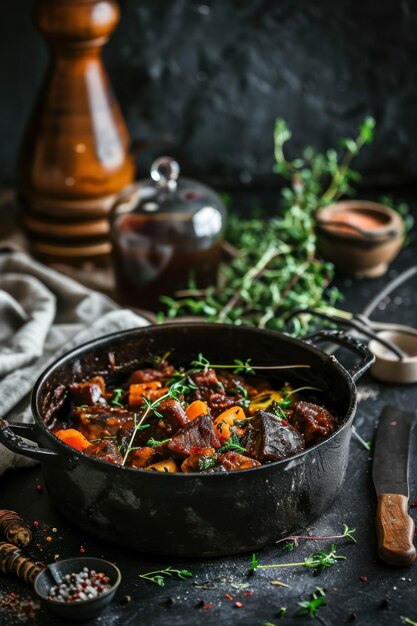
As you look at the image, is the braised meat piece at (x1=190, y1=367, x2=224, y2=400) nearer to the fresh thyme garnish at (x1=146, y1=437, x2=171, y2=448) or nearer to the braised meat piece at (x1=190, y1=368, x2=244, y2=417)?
the braised meat piece at (x1=190, y1=368, x2=244, y2=417)

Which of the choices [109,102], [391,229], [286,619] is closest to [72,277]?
[109,102]

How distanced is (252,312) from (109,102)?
0.85 m

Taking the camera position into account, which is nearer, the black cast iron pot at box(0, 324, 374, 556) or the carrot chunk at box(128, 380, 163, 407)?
the black cast iron pot at box(0, 324, 374, 556)

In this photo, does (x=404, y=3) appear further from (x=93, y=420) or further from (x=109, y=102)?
(x=93, y=420)

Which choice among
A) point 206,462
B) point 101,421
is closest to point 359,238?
point 101,421

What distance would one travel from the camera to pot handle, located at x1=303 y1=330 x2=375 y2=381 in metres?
1.89

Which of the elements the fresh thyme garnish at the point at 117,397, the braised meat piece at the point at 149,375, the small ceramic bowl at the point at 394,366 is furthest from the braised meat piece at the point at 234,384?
the small ceramic bowl at the point at 394,366

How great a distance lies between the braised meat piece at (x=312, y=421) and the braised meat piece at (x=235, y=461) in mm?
169

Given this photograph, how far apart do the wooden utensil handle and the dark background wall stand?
201 centimetres

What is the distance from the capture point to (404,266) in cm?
304

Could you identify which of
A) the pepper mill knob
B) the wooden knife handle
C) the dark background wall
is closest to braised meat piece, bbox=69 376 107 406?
the wooden knife handle

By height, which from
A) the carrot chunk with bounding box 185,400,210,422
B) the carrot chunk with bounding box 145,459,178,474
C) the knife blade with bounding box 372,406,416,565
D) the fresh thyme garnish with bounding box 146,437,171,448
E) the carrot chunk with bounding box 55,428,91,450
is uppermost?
the carrot chunk with bounding box 145,459,178,474

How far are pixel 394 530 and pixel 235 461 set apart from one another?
34 centimetres

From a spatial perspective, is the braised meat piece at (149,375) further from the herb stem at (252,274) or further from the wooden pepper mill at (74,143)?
the wooden pepper mill at (74,143)
